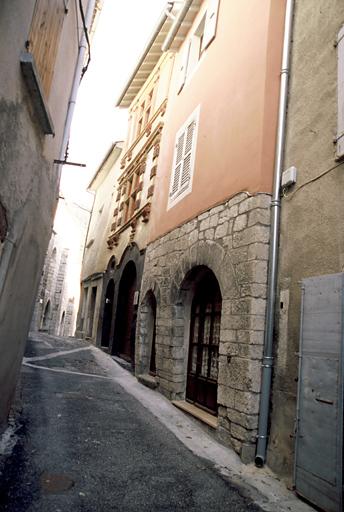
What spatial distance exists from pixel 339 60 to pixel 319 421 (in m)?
3.35

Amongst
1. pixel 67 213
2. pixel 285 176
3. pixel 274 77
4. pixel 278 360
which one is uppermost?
pixel 67 213

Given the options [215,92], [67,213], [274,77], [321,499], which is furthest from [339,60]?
[67,213]

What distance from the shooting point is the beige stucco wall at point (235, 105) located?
181 inches

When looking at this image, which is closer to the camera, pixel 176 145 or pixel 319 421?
pixel 319 421

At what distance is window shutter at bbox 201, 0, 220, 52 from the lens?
6816 mm

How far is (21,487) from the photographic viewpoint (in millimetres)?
2652

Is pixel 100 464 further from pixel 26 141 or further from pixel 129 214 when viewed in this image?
pixel 129 214

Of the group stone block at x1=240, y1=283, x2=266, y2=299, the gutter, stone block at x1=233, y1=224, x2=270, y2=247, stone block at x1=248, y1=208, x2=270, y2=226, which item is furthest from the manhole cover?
the gutter

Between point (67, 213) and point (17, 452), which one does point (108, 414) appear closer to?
point (17, 452)

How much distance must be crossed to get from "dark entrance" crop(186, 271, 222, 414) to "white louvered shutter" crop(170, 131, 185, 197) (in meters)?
2.06

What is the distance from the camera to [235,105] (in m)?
5.36

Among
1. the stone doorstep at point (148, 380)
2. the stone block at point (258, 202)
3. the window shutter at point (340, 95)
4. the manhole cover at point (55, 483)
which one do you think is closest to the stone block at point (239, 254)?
the stone block at point (258, 202)

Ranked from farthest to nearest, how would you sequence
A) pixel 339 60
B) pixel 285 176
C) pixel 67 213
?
1. pixel 67 213
2. pixel 285 176
3. pixel 339 60

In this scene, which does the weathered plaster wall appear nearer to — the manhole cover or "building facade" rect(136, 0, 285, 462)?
"building facade" rect(136, 0, 285, 462)
